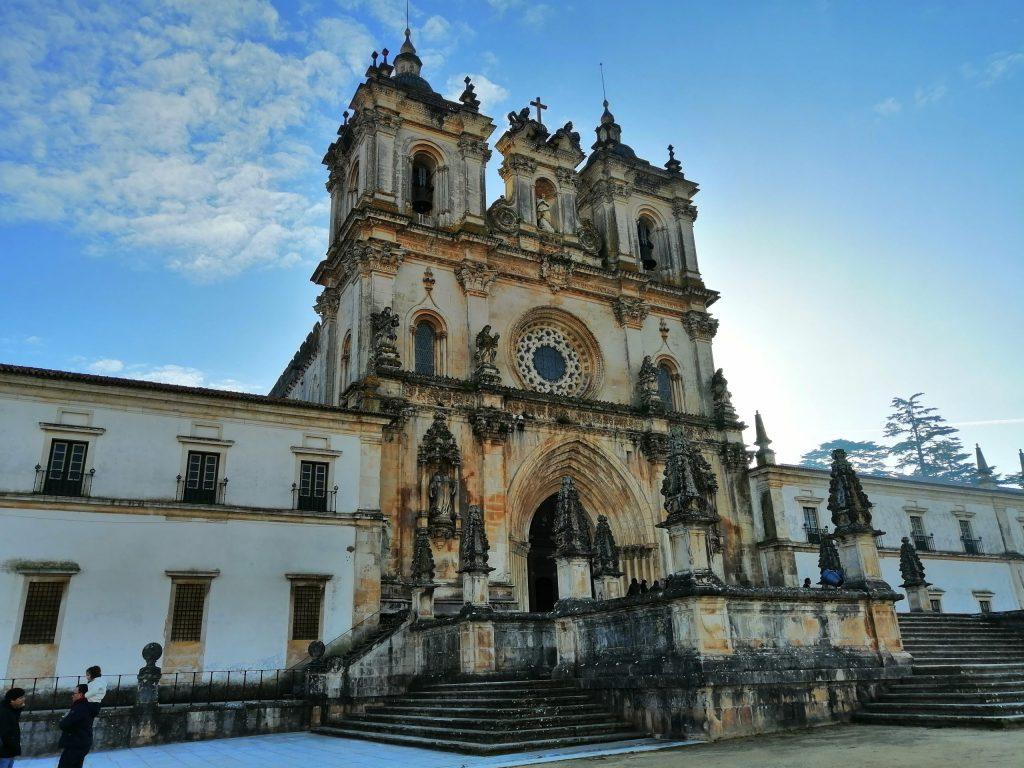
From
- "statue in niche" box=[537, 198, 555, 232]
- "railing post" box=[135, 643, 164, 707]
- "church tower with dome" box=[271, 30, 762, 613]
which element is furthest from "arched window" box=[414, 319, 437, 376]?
"railing post" box=[135, 643, 164, 707]

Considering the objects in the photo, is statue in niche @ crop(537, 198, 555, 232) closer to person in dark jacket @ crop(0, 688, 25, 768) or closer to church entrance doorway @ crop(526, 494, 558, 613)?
church entrance doorway @ crop(526, 494, 558, 613)

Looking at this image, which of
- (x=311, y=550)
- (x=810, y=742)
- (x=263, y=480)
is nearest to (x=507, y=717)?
(x=810, y=742)

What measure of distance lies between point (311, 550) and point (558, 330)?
49.4 ft

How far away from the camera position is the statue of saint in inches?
1001

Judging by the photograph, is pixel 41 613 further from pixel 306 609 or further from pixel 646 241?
pixel 646 241

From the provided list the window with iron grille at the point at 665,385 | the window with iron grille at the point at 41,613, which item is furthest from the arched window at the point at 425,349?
the window with iron grille at the point at 41,613

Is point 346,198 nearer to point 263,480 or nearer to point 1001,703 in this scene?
point 263,480

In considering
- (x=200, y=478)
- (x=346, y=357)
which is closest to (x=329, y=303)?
→ (x=346, y=357)

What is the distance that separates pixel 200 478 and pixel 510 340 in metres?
13.4

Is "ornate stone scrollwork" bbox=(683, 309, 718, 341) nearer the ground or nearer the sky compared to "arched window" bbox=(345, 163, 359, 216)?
nearer the ground

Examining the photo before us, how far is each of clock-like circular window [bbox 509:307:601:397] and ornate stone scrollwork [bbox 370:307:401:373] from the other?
5.46 m

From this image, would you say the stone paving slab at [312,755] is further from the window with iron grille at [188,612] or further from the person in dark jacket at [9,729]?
the person in dark jacket at [9,729]

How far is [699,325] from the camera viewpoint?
35625 millimetres

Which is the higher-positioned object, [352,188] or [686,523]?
[352,188]
